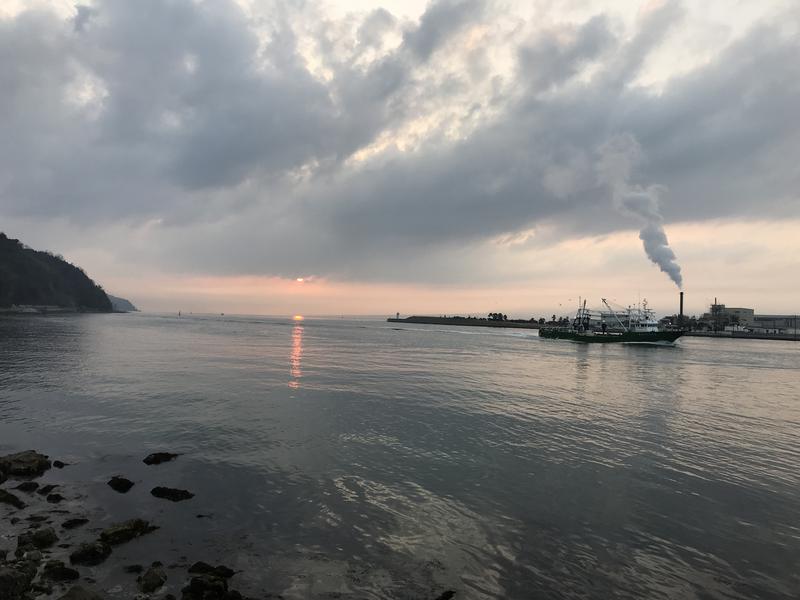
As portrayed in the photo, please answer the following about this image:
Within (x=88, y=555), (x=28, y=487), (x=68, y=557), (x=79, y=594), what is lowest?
(x=28, y=487)

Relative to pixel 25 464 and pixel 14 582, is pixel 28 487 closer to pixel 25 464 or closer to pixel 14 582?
pixel 25 464

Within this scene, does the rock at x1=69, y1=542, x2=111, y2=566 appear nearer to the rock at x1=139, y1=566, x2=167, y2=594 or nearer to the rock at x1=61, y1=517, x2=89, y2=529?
the rock at x1=139, y1=566, x2=167, y2=594

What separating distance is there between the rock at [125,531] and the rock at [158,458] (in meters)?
5.67

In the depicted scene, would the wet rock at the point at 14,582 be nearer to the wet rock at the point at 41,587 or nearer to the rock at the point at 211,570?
the wet rock at the point at 41,587

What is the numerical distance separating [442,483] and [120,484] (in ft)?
36.3

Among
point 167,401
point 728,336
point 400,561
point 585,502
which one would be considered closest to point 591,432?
point 585,502

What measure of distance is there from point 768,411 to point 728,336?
7291 inches

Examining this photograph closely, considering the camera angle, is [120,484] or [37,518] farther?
[120,484]

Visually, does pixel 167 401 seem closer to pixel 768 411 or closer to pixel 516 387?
pixel 516 387

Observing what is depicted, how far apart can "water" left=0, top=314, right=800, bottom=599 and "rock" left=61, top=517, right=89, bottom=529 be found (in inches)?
25.8

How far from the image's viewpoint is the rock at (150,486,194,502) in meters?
14.0

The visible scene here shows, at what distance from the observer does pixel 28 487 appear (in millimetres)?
14445

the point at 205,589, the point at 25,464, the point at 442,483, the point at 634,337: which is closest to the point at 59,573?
the point at 205,589

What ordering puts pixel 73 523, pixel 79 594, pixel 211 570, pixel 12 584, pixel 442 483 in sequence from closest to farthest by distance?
pixel 79 594
pixel 12 584
pixel 211 570
pixel 73 523
pixel 442 483
